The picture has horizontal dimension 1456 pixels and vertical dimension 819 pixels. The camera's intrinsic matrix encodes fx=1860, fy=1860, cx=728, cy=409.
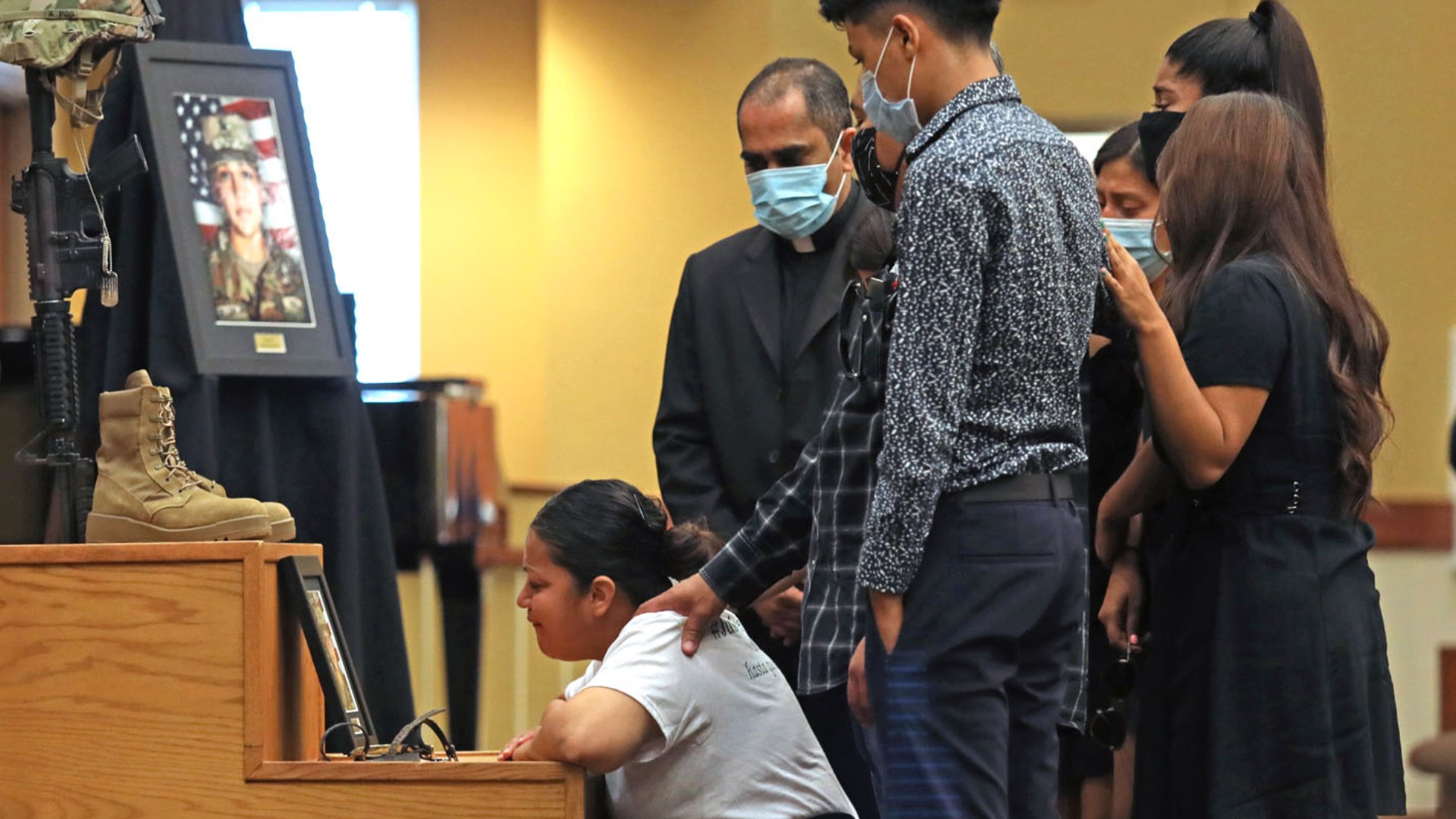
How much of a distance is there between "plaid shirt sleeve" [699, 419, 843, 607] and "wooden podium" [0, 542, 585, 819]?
32 cm

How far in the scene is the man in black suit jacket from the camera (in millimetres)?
2971

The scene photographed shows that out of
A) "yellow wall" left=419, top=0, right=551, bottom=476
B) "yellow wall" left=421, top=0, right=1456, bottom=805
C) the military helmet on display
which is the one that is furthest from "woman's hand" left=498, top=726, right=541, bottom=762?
"yellow wall" left=419, top=0, right=551, bottom=476

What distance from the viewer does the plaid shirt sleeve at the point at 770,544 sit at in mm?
2236

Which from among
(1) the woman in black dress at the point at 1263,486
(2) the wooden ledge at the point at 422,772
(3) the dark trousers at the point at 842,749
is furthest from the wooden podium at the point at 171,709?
(1) the woman in black dress at the point at 1263,486

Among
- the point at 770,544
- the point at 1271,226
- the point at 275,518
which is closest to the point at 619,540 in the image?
the point at 770,544

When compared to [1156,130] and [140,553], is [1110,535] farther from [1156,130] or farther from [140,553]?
[140,553]

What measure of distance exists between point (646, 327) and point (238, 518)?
497 cm

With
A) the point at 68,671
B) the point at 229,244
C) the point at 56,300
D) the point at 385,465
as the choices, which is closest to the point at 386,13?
the point at 385,465

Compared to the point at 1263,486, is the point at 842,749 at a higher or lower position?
lower

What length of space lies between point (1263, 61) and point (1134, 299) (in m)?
0.64

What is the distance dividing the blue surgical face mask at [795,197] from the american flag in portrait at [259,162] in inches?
31.5

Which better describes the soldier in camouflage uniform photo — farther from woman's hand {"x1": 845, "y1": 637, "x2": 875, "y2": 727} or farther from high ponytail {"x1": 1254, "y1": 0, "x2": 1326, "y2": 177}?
high ponytail {"x1": 1254, "y1": 0, "x2": 1326, "y2": 177}

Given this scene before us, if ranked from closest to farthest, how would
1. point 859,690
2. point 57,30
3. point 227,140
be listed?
point 859,690 < point 57,30 < point 227,140

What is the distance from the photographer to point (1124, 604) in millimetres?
2535
